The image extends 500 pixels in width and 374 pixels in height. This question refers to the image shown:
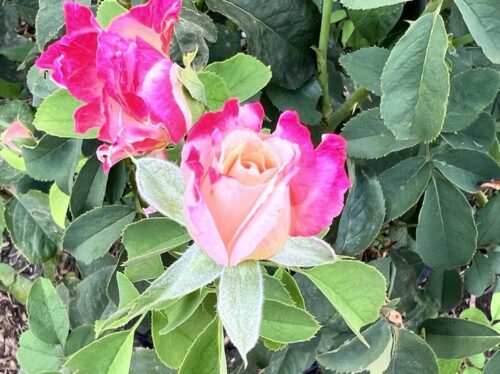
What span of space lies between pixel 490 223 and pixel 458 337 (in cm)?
16

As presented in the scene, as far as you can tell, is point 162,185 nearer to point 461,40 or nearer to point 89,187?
point 89,187

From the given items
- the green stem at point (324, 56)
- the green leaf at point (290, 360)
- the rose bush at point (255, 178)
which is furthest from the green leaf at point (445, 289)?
the green stem at point (324, 56)

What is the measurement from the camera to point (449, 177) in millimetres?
737

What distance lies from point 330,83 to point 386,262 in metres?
0.24

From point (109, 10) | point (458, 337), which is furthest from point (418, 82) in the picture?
point (458, 337)

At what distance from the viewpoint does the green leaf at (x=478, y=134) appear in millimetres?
746

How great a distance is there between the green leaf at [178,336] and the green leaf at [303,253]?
16 centimetres

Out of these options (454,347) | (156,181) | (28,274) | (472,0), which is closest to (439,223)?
(454,347)

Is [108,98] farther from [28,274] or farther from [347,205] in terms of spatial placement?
[28,274]

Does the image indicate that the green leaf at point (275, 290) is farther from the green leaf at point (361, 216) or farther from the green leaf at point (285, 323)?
the green leaf at point (361, 216)

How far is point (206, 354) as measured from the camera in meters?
0.51

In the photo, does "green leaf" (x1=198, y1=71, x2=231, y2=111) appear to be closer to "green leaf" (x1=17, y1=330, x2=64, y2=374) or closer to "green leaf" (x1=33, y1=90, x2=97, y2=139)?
"green leaf" (x1=33, y1=90, x2=97, y2=139)

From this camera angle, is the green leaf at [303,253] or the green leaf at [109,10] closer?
the green leaf at [303,253]

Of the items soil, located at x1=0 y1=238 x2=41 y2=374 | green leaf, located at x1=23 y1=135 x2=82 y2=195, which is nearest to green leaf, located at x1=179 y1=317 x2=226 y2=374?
green leaf, located at x1=23 y1=135 x2=82 y2=195
